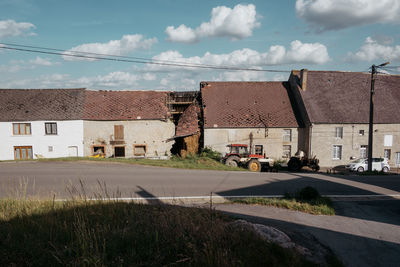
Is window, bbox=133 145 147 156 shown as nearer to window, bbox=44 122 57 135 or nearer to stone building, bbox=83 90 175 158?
stone building, bbox=83 90 175 158

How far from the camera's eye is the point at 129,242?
4477 mm

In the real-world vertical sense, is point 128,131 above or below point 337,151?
above

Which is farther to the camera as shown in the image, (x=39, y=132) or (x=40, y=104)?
(x=40, y=104)

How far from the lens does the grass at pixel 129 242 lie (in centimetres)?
387

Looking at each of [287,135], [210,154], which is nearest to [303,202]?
[210,154]

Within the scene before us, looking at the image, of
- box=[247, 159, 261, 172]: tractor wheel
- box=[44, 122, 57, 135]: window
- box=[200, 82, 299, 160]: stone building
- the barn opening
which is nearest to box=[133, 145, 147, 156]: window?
the barn opening

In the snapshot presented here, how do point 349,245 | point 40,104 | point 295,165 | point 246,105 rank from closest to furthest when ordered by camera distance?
point 349,245 → point 295,165 → point 246,105 → point 40,104

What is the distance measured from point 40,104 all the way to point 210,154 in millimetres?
19109

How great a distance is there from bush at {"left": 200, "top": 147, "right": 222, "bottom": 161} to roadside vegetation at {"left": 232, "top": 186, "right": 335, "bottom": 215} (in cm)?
1256

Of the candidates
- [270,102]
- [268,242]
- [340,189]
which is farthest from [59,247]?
[270,102]

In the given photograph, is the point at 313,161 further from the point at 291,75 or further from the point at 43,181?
the point at 43,181

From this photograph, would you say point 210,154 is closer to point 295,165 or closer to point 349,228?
point 295,165

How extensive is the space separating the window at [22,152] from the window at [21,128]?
1519 mm

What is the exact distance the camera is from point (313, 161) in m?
22.9
